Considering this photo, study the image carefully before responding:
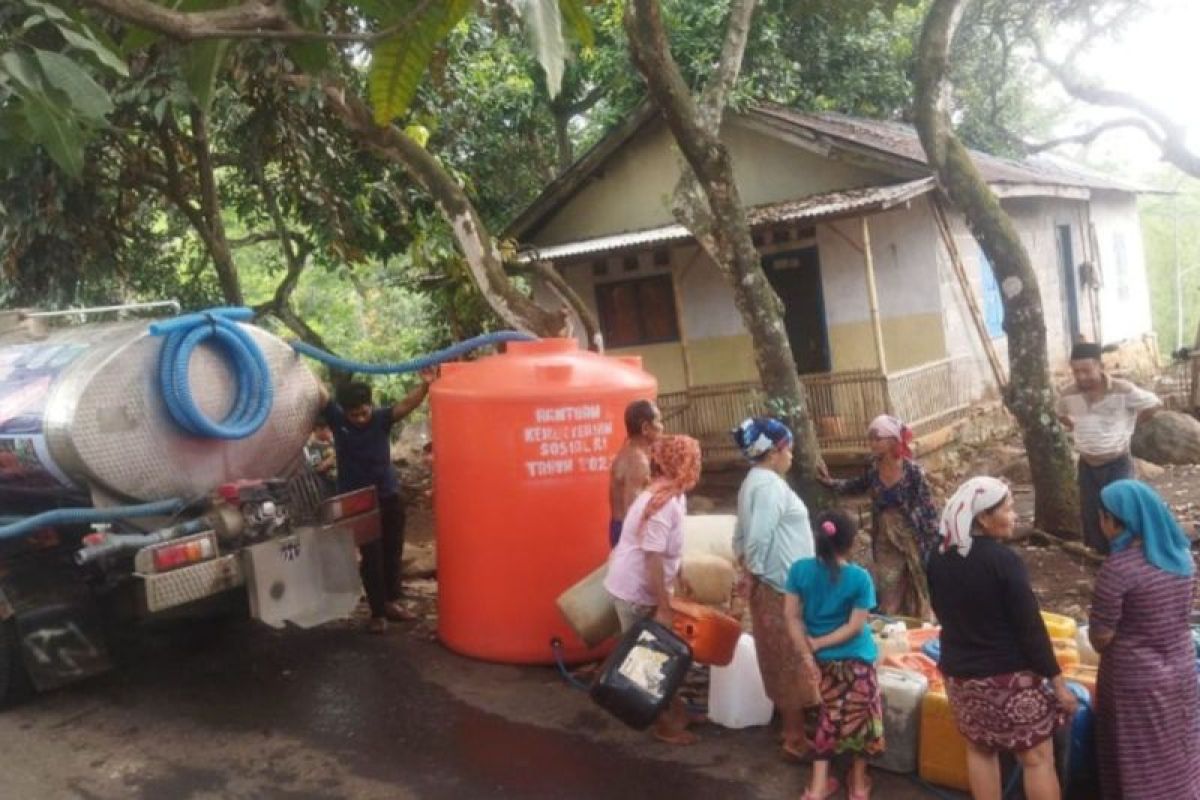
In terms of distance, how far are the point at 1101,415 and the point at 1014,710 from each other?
105 inches

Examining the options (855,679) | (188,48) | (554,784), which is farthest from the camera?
(554,784)

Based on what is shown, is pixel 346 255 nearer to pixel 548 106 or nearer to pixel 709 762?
pixel 548 106

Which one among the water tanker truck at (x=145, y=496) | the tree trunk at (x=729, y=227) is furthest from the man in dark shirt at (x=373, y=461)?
the tree trunk at (x=729, y=227)

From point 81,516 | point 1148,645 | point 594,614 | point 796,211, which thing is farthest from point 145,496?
point 796,211

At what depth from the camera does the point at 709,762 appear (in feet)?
15.2

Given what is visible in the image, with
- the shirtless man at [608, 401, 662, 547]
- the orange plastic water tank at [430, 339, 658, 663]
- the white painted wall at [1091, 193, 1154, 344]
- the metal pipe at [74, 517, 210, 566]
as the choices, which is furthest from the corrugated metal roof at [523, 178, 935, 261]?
the white painted wall at [1091, 193, 1154, 344]

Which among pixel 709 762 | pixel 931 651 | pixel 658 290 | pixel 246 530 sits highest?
pixel 658 290

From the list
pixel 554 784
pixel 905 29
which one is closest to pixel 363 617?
pixel 554 784

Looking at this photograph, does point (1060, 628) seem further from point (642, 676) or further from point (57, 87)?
point (57, 87)

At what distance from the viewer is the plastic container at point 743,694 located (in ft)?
16.2

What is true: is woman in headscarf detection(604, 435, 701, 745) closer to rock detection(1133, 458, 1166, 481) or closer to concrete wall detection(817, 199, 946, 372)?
rock detection(1133, 458, 1166, 481)

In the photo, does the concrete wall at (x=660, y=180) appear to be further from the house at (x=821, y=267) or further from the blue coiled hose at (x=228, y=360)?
the blue coiled hose at (x=228, y=360)

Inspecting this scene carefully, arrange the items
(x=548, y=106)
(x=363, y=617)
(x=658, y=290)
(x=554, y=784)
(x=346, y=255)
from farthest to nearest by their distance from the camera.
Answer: (x=548, y=106)
(x=658, y=290)
(x=346, y=255)
(x=363, y=617)
(x=554, y=784)

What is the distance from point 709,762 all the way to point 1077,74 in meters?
14.1
